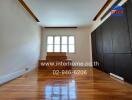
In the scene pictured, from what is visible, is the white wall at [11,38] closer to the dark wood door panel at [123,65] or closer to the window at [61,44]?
the dark wood door panel at [123,65]

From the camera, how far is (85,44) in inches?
273

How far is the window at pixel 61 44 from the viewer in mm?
7016

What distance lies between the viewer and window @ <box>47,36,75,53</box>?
7016mm

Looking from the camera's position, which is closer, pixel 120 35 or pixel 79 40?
pixel 120 35

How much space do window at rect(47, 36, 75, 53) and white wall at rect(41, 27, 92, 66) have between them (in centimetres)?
25

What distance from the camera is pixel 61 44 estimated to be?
279 inches

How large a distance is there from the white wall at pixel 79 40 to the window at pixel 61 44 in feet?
0.83

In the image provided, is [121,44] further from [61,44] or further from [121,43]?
[61,44]

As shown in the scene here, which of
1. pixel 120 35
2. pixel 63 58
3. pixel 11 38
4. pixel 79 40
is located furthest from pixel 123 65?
pixel 79 40

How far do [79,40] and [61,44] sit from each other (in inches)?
45.5

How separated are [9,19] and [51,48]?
4114 mm

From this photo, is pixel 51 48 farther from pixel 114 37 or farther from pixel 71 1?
pixel 114 37

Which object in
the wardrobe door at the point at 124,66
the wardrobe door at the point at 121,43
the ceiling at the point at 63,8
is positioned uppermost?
the ceiling at the point at 63,8

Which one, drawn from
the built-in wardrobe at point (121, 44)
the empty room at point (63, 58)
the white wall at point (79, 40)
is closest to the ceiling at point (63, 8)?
the empty room at point (63, 58)
